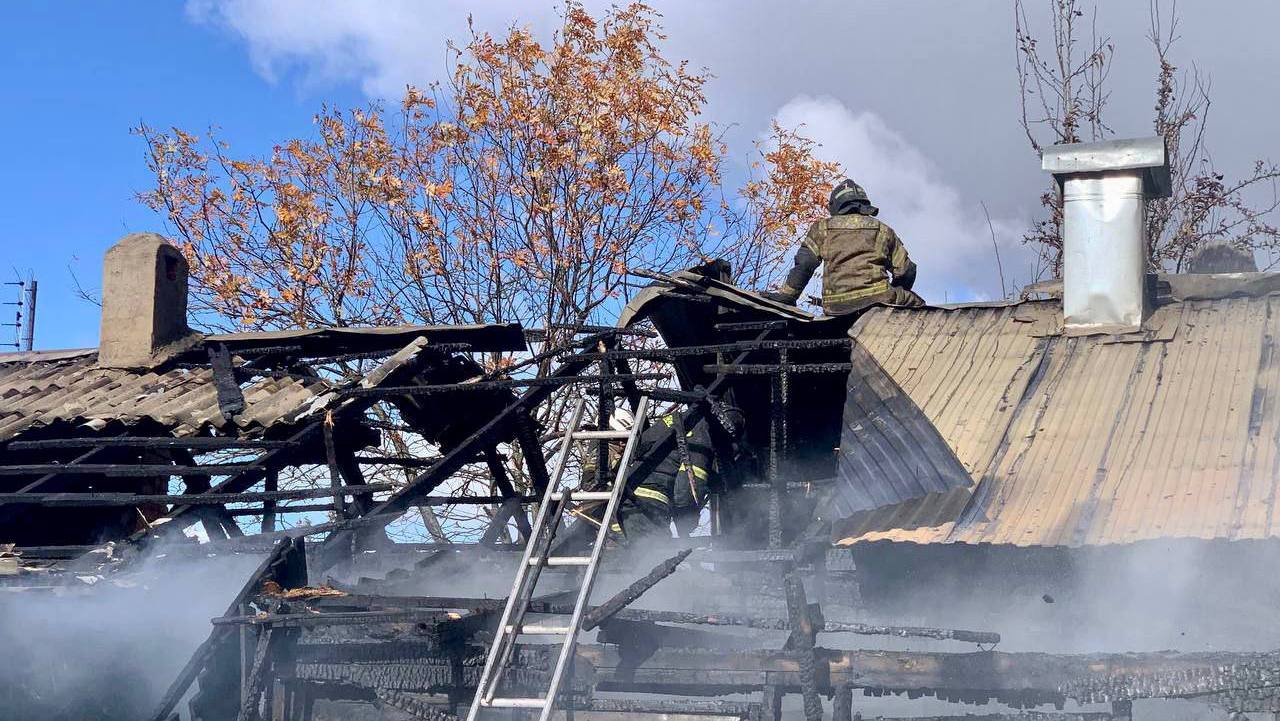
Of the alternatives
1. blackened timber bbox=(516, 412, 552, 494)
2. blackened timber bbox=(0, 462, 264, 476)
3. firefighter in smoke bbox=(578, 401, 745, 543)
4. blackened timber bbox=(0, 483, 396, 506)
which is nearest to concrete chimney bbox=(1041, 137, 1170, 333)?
firefighter in smoke bbox=(578, 401, 745, 543)

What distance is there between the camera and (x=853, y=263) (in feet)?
40.9

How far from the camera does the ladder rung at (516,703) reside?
773cm

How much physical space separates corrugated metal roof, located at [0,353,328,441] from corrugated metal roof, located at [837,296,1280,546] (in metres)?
4.70

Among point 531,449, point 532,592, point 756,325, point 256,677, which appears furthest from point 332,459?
point 756,325

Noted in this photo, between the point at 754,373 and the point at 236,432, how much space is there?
420 cm

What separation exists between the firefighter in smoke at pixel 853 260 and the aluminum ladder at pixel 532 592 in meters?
3.51

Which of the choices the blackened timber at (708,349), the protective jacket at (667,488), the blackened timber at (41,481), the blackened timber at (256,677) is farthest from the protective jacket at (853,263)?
the blackened timber at (41,481)

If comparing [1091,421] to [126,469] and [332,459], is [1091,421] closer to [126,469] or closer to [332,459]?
[332,459]

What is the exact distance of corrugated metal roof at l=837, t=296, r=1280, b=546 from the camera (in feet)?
27.4

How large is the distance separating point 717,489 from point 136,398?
5258 millimetres

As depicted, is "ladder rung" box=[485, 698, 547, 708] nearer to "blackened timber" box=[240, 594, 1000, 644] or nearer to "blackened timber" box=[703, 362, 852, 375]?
"blackened timber" box=[240, 594, 1000, 644]

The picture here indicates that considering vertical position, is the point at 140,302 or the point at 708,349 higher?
the point at 140,302

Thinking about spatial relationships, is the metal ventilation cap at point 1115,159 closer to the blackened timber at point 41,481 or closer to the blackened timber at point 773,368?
the blackened timber at point 773,368

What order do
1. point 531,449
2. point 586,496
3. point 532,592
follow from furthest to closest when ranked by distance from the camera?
point 531,449, point 586,496, point 532,592
